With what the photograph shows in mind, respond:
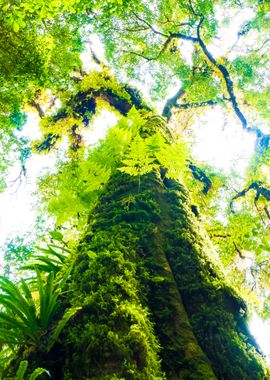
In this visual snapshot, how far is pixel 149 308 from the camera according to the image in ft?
6.80

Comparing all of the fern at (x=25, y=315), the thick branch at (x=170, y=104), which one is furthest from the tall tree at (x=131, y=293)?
the thick branch at (x=170, y=104)

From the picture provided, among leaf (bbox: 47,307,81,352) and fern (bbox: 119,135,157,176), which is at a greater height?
fern (bbox: 119,135,157,176)

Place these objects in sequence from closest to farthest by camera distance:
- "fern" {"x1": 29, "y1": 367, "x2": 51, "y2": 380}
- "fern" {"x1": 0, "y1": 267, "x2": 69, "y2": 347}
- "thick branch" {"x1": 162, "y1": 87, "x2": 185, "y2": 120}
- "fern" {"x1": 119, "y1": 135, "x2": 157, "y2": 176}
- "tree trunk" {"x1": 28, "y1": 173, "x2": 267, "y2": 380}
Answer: "fern" {"x1": 29, "y1": 367, "x2": 51, "y2": 380} → "tree trunk" {"x1": 28, "y1": 173, "x2": 267, "y2": 380} → "fern" {"x1": 0, "y1": 267, "x2": 69, "y2": 347} → "fern" {"x1": 119, "y1": 135, "x2": 157, "y2": 176} → "thick branch" {"x1": 162, "y1": 87, "x2": 185, "y2": 120}

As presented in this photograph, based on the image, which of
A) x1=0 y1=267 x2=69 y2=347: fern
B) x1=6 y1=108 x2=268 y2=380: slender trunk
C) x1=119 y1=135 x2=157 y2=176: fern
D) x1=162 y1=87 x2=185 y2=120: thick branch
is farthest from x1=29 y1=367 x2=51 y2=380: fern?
x1=162 y1=87 x2=185 y2=120: thick branch

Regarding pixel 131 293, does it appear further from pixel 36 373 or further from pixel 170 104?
pixel 170 104

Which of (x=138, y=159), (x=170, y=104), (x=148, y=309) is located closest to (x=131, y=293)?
(x=148, y=309)

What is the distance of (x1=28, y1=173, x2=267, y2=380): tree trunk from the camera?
5.27 ft

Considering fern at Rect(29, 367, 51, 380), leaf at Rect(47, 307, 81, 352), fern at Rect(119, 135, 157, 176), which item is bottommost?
fern at Rect(29, 367, 51, 380)

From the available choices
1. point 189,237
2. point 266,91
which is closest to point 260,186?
point 266,91

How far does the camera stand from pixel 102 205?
3232 mm

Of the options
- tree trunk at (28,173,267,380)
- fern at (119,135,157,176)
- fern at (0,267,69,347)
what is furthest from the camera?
fern at (119,135,157,176)

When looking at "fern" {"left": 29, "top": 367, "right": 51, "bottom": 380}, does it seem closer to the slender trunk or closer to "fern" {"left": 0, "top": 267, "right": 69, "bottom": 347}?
the slender trunk

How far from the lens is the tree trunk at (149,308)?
5.27ft

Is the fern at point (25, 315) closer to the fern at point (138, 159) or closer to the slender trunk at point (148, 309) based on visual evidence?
the slender trunk at point (148, 309)
